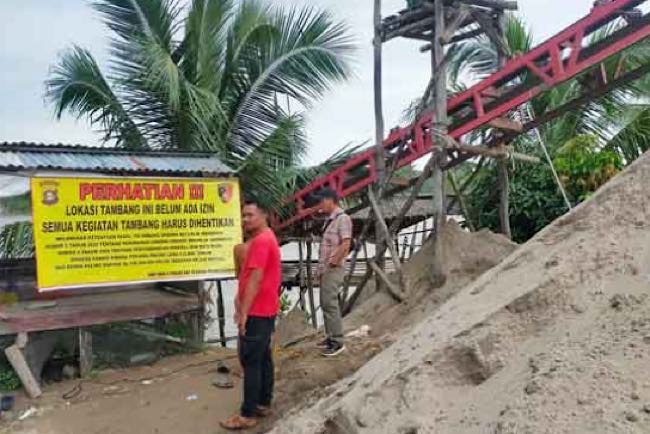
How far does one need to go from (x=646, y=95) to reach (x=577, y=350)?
1127cm

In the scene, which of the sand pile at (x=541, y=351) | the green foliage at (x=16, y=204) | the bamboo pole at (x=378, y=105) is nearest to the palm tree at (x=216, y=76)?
the bamboo pole at (x=378, y=105)

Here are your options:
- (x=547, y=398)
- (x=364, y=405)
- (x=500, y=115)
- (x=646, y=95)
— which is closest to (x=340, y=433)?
(x=364, y=405)

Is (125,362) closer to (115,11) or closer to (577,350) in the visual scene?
(577,350)

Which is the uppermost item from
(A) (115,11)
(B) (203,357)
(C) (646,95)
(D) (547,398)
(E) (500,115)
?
(A) (115,11)

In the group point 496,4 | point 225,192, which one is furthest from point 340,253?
point 496,4

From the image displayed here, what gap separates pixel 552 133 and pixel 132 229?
959cm

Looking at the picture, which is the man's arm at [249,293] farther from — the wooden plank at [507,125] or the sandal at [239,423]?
the wooden plank at [507,125]

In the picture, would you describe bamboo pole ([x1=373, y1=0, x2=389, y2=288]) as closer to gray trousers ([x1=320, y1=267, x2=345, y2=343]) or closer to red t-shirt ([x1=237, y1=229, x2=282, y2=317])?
gray trousers ([x1=320, y1=267, x2=345, y2=343])

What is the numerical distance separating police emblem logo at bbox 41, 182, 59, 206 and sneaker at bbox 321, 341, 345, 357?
2.88 m

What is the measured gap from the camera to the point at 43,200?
6262 millimetres

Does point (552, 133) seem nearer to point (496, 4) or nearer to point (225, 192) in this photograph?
point (496, 4)

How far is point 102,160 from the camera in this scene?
6.82 m

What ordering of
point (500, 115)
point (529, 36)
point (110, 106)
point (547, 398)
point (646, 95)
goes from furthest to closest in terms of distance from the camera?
point (529, 36) < point (646, 95) < point (110, 106) < point (500, 115) < point (547, 398)

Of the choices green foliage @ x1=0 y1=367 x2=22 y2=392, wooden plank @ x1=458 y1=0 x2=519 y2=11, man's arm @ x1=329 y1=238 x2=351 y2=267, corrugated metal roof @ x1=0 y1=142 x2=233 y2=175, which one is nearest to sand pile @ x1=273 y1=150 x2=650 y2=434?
man's arm @ x1=329 y1=238 x2=351 y2=267
